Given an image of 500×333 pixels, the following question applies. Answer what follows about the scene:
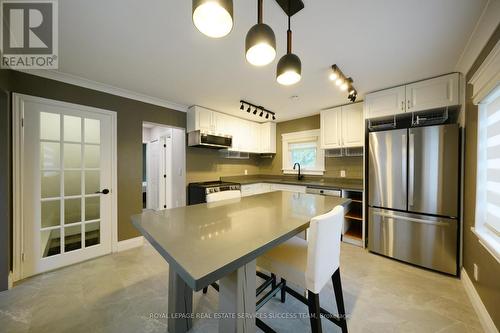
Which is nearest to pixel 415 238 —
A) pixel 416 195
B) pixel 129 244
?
pixel 416 195

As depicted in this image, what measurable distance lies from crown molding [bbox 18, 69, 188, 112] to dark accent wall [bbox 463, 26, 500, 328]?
3742 millimetres

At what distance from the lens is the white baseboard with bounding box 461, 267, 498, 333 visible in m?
1.40

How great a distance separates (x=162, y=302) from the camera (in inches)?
68.4

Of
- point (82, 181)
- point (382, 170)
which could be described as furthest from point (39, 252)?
point (382, 170)

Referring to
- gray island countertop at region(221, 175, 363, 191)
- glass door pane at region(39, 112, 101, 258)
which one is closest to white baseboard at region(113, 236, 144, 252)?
glass door pane at region(39, 112, 101, 258)

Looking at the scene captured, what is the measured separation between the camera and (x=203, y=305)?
1697mm

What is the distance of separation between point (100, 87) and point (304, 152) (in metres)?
3.75

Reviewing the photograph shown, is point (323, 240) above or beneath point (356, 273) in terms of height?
above

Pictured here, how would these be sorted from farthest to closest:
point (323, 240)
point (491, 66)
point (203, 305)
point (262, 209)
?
point (203, 305)
point (262, 209)
point (491, 66)
point (323, 240)

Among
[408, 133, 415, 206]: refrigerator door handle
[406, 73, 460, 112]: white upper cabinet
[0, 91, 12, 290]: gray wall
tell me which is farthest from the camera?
[408, 133, 415, 206]: refrigerator door handle

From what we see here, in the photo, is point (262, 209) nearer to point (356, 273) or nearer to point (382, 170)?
point (356, 273)

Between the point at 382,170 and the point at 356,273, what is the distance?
1.37 meters

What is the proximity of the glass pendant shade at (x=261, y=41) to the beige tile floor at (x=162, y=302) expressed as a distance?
1939 mm

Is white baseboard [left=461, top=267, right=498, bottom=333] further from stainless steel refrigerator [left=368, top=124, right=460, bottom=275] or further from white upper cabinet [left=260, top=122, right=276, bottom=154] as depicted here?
white upper cabinet [left=260, top=122, right=276, bottom=154]
